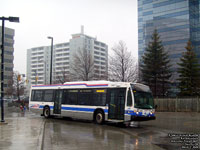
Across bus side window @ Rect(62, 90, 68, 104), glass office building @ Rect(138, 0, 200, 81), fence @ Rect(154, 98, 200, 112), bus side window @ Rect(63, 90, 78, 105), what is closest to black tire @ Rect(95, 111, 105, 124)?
bus side window @ Rect(63, 90, 78, 105)

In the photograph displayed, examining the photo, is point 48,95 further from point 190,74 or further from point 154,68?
point 190,74

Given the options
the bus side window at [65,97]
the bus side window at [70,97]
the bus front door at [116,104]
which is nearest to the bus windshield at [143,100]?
the bus front door at [116,104]

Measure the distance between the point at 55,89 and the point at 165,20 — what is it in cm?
6615

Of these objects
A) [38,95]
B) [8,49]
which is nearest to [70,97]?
[38,95]

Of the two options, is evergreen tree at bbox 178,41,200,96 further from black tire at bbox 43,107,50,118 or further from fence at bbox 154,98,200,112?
black tire at bbox 43,107,50,118

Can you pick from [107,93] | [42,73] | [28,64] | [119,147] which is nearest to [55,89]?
[107,93]

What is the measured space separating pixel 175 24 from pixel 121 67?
49255mm

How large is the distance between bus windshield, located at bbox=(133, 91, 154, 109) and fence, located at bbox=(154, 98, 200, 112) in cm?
1626

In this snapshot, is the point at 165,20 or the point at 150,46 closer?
the point at 150,46

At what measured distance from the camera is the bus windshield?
15.7 meters

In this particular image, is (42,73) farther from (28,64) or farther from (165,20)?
(165,20)

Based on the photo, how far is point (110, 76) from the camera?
3562 centimetres

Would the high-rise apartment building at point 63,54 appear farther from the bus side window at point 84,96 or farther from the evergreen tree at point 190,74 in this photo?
the bus side window at point 84,96

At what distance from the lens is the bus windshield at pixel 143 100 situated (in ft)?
51.5
